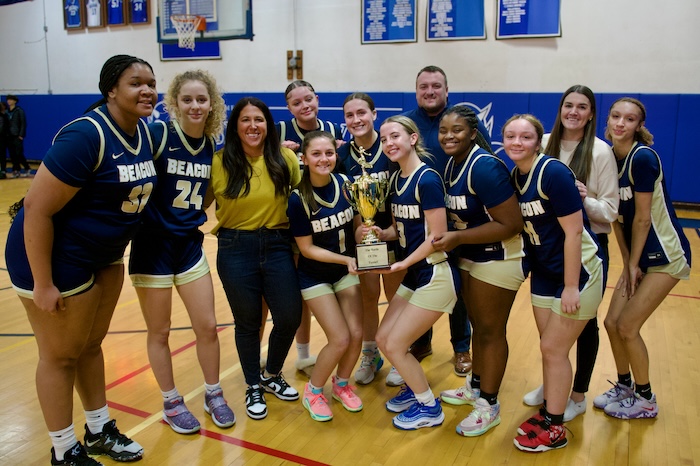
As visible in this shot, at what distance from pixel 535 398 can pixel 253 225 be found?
2.10 meters

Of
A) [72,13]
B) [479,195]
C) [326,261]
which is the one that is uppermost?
[72,13]

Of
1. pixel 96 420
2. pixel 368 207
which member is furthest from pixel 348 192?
pixel 96 420

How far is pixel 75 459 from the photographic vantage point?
9.34 ft

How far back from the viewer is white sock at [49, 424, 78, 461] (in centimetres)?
282

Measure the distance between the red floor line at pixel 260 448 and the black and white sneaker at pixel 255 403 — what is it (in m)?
0.24

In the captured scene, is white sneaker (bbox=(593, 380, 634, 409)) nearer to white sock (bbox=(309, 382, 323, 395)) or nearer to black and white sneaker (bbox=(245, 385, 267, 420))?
white sock (bbox=(309, 382, 323, 395))

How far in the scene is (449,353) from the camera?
14.8ft

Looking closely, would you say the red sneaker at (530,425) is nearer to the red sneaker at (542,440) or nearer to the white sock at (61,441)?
the red sneaker at (542,440)

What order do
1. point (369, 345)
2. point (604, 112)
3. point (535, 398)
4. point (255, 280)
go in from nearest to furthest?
point (255, 280)
point (535, 398)
point (369, 345)
point (604, 112)

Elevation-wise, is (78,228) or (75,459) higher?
(78,228)

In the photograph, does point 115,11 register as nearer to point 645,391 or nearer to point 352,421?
point 352,421

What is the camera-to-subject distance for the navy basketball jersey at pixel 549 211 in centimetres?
287

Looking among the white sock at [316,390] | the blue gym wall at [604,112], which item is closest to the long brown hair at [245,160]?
the white sock at [316,390]

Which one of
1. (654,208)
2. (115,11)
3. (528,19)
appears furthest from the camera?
(115,11)
